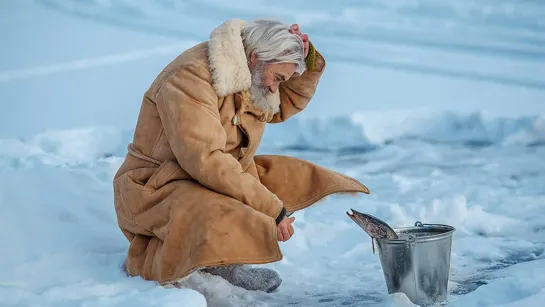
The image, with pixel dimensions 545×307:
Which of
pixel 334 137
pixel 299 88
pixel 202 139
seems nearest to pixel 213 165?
pixel 202 139

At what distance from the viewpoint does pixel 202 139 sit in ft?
9.70

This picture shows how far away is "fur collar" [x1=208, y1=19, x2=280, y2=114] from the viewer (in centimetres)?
306

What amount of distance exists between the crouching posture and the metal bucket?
39cm

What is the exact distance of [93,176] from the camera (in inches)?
171

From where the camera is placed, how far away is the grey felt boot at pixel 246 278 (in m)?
3.29

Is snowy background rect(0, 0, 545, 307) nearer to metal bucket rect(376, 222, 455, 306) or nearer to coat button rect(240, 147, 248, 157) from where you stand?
metal bucket rect(376, 222, 455, 306)

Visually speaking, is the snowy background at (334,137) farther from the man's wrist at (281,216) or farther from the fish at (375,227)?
the man's wrist at (281,216)

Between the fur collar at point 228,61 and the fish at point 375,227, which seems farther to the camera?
the fur collar at point 228,61

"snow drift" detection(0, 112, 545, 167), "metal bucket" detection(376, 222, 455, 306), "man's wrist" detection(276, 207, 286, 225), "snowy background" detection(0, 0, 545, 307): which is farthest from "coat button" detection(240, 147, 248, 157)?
"snow drift" detection(0, 112, 545, 167)

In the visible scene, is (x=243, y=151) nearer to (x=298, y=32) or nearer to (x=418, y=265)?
(x=298, y=32)

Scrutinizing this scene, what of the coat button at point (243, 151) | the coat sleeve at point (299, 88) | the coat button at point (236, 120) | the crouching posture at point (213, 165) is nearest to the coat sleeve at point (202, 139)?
the crouching posture at point (213, 165)

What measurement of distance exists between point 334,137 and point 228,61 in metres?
4.04

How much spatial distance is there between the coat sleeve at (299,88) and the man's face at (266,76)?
233 millimetres

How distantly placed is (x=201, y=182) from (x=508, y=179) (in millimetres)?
2996
